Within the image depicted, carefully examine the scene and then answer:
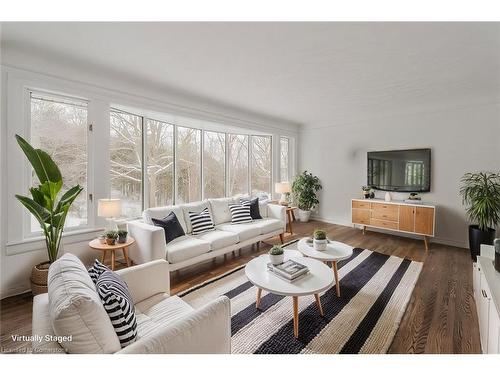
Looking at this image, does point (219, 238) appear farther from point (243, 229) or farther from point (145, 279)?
point (145, 279)

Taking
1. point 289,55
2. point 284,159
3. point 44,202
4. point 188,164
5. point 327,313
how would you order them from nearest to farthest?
1. point 327,313
2. point 44,202
3. point 289,55
4. point 188,164
5. point 284,159

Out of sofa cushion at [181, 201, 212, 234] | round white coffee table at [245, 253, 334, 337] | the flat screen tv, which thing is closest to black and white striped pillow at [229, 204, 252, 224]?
sofa cushion at [181, 201, 212, 234]

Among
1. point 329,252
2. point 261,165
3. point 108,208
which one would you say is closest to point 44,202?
point 108,208

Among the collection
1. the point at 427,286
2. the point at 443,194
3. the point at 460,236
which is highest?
the point at 443,194

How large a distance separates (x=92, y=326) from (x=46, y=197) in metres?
1.93

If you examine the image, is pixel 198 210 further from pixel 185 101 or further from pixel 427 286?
pixel 427 286

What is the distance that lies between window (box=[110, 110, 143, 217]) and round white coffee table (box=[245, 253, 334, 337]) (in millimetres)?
2327

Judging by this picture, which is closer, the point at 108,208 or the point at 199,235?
the point at 108,208

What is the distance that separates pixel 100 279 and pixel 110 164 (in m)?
2.25

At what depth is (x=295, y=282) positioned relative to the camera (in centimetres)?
194

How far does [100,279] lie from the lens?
131 cm

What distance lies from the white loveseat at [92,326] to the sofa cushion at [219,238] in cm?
160

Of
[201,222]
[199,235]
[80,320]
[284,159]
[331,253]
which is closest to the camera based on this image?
[80,320]

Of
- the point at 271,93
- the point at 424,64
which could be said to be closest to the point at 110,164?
the point at 271,93
